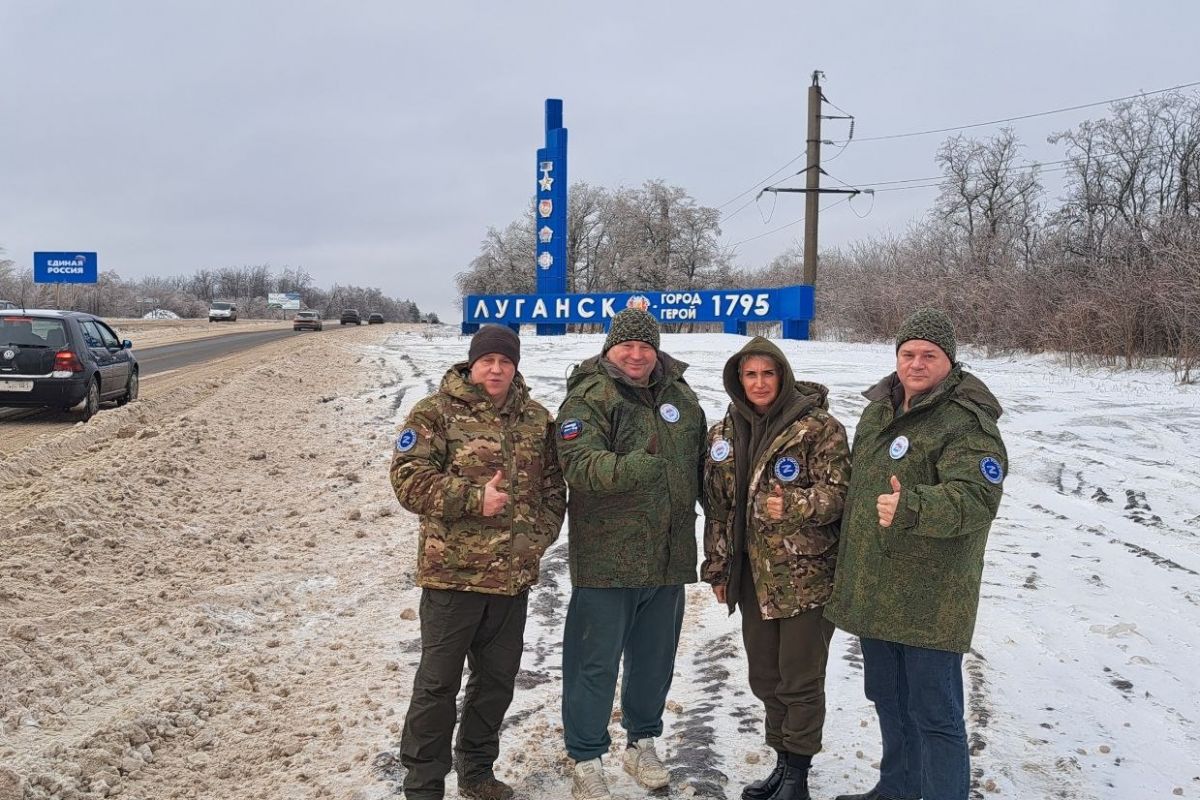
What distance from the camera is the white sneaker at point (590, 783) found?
3.24 metres

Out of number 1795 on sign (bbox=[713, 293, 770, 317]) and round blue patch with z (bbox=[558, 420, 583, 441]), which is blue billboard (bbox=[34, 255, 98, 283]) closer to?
number 1795 on sign (bbox=[713, 293, 770, 317])

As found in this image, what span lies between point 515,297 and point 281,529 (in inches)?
704

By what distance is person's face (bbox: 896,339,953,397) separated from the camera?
2.91 metres

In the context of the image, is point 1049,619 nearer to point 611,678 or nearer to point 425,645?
point 611,678

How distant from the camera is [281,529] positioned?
23.9 feet

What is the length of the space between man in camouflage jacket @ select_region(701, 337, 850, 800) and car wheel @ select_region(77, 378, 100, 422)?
11.9 m

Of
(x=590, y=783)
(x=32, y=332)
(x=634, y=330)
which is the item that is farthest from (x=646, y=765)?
(x=32, y=332)

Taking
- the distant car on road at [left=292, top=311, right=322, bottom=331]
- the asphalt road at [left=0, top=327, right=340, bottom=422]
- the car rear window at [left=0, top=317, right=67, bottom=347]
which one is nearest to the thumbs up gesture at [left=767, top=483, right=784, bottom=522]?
the car rear window at [left=0, top=317, right=67, bottom=347]

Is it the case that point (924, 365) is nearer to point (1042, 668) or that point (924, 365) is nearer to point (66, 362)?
point (1042, 668)

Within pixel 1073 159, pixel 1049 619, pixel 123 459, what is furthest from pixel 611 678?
pixel 1073 159

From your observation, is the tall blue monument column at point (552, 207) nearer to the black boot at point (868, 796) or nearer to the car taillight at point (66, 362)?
the car taillight at point (66, 362)

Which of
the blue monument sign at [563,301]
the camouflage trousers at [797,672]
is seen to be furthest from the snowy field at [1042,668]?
the blue monument sign at [563,301]

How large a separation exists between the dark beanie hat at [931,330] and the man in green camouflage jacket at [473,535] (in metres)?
1.37

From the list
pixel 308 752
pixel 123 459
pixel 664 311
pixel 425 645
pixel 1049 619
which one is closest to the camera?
pixel 425 645
